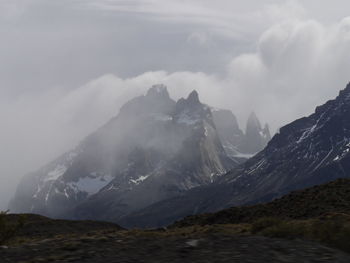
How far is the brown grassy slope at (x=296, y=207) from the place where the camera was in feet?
143

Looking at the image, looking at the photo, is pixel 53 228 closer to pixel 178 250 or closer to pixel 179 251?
pixel 178 250

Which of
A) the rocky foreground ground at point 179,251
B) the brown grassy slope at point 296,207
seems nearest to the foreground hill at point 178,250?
the rocky foreground ground at point 179,251

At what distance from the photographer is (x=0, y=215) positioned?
1081 inches

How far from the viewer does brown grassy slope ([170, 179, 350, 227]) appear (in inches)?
1720

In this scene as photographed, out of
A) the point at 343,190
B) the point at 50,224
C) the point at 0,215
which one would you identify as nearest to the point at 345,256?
the point at 0,215

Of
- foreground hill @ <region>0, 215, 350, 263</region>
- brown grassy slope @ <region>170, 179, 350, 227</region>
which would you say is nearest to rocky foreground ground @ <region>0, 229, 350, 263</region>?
foreground hill @ <region>0, 215, 350, 263</region>

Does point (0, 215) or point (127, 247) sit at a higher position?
point (0, 215)

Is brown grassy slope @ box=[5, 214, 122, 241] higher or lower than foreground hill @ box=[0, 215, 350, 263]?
higher

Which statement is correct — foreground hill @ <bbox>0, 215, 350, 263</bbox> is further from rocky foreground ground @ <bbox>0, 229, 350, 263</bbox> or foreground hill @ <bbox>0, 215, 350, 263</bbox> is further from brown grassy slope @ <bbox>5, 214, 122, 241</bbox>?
brown grassy slope @ <bbox>5, 214, 122, 241</bbox>

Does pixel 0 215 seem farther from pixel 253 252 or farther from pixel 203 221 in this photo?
pixel 203 221

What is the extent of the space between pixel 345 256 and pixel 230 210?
36399 mm

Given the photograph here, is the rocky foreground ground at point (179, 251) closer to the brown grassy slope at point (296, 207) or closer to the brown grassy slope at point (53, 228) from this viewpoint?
the brown grassy slope at point (296, 207)

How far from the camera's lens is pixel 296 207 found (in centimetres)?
4666

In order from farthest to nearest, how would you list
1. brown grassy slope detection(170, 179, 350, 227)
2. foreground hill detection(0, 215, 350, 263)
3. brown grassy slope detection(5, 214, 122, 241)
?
brown grassy slope detection(5, 214, 122, 241)
brown grassy slope detection(170, 179, 350, 227)
foreground hill detection(0, 215, 350, 263)
